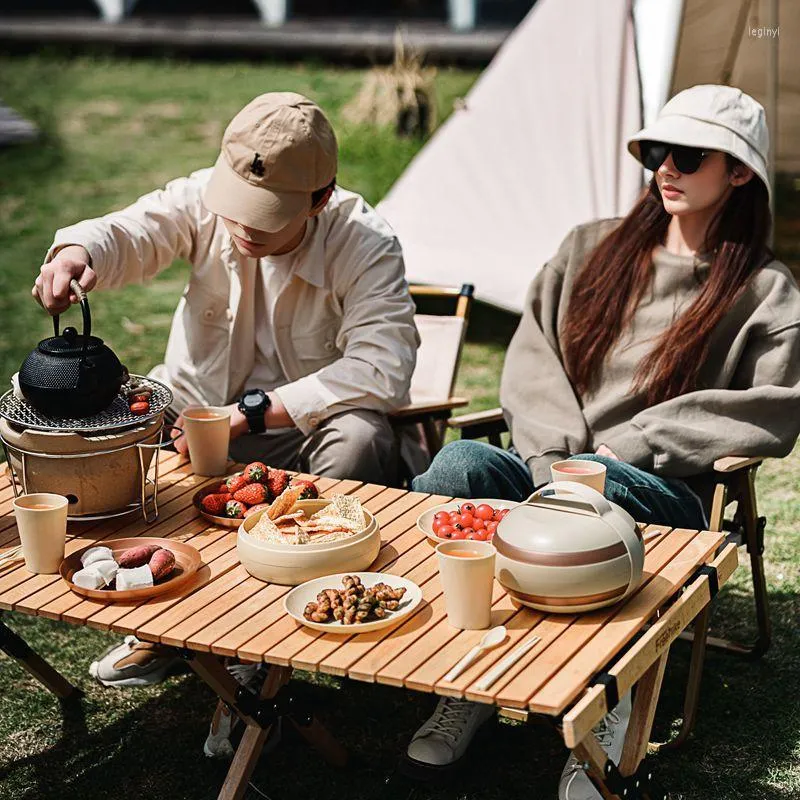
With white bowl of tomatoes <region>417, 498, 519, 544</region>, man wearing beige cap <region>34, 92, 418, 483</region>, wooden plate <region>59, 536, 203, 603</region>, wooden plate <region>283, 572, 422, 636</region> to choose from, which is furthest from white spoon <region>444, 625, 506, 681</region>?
man wearing beige cap <region>34, 92, 418, 483</region>

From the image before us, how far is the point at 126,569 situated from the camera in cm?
251

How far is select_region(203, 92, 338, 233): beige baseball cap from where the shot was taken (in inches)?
122

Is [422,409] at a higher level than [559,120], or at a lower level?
lower

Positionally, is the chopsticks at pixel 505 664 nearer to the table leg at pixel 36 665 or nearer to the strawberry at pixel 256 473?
the strawberry at pixel 256 473

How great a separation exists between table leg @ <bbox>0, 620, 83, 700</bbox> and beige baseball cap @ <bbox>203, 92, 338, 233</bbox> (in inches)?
46.8

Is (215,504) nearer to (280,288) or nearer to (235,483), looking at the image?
(235,483)

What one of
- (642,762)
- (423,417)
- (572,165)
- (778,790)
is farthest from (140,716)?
(572,165)

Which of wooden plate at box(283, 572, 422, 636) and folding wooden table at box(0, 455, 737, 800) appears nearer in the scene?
folding wooden table at box(0, 455, 737, 800)

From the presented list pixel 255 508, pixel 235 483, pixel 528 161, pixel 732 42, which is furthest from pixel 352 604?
pixel 732 42

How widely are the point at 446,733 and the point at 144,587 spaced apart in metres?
0.88

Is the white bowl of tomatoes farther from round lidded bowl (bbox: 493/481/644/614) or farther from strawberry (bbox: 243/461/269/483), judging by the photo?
strawberry (bbox: 243/461/269/483)

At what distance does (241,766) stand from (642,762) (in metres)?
0.83

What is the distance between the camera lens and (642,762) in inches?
96.8

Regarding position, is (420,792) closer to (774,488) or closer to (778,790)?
(778,790)
